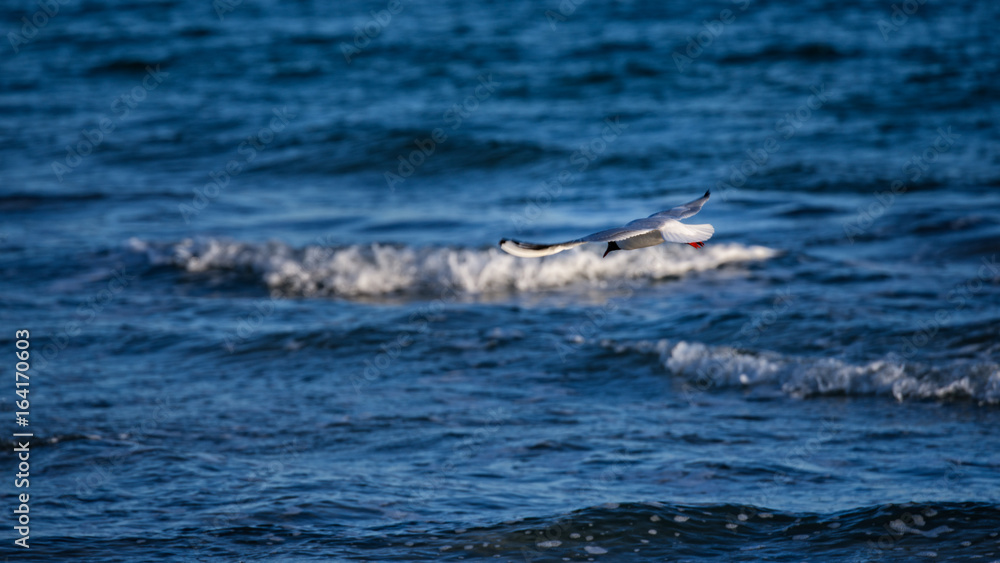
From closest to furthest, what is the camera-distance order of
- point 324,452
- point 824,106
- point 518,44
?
point 324,452 < point 824,106 < point 518,44

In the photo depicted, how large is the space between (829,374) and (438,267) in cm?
381

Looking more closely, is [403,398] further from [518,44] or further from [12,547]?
[518,44]

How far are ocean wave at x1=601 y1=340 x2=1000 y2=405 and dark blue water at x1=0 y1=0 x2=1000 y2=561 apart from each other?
2 centimetres

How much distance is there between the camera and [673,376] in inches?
251

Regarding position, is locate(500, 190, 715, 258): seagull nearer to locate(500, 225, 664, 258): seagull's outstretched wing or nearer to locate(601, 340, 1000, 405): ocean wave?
locate(500, 225, 664, 258): seagull's outstretched wing

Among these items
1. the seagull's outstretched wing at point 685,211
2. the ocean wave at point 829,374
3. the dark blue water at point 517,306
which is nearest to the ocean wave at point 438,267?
the dark blue water at point 517,306

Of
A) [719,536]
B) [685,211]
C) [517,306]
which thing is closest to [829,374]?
[719,536]

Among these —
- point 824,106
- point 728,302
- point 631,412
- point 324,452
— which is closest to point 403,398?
point 324,452

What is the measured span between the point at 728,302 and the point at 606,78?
9.28 m

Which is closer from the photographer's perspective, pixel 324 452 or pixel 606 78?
pixel 324 452

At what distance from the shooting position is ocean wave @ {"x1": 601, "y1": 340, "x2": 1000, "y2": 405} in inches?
230

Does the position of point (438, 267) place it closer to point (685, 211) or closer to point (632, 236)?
point (685, 211)

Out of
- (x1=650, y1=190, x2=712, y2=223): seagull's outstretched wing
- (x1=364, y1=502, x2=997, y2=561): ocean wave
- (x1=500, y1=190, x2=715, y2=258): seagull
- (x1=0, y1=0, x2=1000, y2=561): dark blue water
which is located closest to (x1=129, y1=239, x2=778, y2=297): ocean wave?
(x1=0, y1=0, x2=1000, y2=561): dark blue water

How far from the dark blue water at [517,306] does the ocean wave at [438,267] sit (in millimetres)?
38
